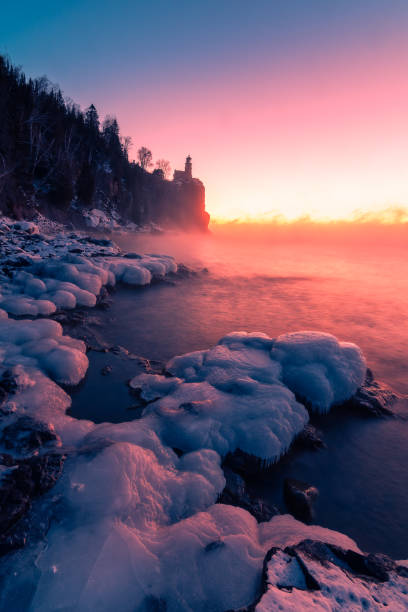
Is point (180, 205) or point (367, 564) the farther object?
point (180, 205)

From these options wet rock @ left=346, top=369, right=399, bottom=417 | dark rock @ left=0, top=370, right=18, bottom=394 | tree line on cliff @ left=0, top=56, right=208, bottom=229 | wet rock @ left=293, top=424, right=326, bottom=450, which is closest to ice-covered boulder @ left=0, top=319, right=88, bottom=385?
dark rock @ left=0, top=370, right=18, bottom=394

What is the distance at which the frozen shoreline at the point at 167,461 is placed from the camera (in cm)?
202

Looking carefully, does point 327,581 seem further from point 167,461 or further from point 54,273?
point 54,273

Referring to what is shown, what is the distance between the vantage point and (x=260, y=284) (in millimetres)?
19078

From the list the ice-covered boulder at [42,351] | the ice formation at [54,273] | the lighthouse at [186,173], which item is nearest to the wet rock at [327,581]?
the ice-covered boulder at [42,351]

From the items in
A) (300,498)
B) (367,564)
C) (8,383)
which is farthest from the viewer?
(8,383)

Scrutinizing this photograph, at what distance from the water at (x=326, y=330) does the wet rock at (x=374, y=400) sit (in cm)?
24

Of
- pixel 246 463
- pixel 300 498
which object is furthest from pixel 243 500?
pixel 300 498

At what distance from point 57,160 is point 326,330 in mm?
34079

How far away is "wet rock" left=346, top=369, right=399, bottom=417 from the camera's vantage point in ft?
18.1

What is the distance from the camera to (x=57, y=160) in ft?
98.4

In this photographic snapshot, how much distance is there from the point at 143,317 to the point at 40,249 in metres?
8.33

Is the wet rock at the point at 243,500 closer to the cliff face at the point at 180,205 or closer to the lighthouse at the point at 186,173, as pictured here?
the cliff face at the point at 180,205

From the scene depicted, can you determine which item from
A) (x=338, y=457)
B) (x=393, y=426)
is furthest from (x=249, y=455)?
(x=393, y=426)
